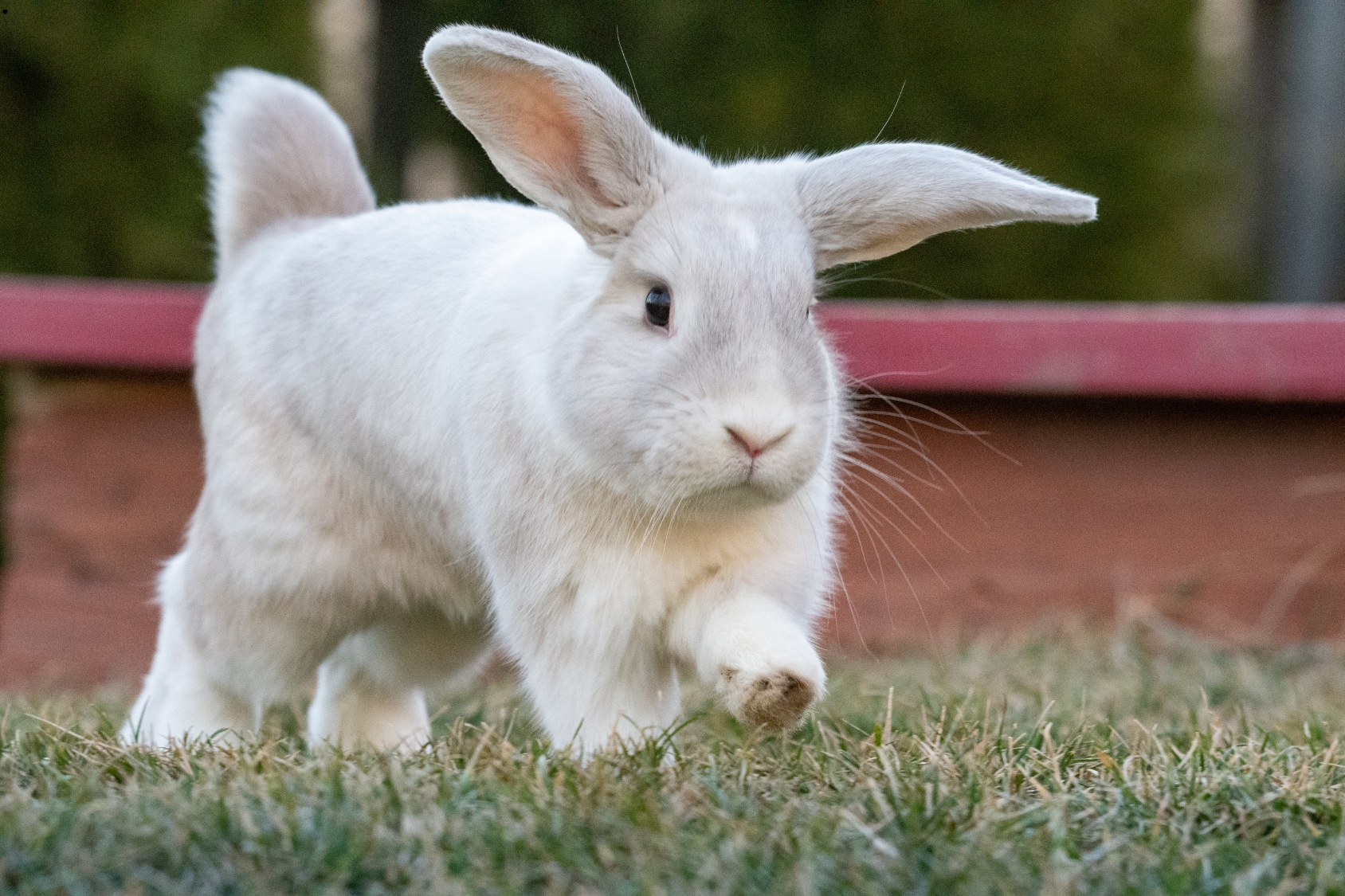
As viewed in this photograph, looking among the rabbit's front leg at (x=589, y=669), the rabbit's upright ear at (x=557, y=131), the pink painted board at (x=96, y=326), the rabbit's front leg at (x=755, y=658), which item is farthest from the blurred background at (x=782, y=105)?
the rabbit's front leg at (x=755, y=658)

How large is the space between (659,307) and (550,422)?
9.8 inches

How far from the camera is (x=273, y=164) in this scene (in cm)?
334

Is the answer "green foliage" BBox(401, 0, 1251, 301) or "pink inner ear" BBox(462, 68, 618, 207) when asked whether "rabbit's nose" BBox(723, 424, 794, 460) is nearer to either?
"pink inner ear" BBox(462, 68, 618, 207)

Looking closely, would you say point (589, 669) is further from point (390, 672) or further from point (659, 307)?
point (390, 672)

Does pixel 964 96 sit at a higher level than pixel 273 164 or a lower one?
lower

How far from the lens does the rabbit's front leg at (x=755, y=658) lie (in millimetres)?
2174

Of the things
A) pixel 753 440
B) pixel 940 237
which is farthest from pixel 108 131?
A: pixel 753 440

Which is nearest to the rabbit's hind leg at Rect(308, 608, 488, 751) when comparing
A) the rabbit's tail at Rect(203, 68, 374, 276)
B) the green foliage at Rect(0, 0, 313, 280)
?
the rabbit's tail at Rect(203, 68, 374, 276)

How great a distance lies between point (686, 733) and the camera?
2822mm

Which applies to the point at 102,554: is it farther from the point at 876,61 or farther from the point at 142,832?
the point at 876,61

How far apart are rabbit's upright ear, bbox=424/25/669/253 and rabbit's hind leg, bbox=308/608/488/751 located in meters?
0.97

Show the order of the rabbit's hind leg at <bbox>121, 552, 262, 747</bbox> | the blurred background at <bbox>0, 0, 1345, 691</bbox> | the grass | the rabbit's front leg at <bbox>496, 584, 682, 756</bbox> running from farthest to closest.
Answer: the blurred background at <bbox>0, 0, 1345, 691</bbox> → the rabbit's hind leg at <bbox>121, 552, 262, 747</bbox> → the rabbit's front leg at <bbox>496, 584, 682, 756</bbox> → the grass

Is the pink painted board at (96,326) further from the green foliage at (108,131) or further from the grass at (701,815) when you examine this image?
the grass at (701,815)

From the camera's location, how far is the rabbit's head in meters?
2.26
